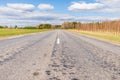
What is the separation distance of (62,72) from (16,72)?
1.43 metres

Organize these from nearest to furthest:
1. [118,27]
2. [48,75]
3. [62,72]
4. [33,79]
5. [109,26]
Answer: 1. [33,79]
2. [48,75]
3. [62,72]
4. [118,27]
5. [109,26]

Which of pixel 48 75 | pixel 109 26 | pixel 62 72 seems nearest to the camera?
pixel 48 75

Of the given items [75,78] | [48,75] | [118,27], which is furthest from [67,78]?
[118,27]

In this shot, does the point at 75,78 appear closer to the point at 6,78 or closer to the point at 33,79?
the point at 33,79

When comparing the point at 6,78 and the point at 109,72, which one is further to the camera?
the point at 109,72

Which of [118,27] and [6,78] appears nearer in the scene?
[6,78]

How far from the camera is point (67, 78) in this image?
5785 mm

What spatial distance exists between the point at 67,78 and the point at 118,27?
61208mm

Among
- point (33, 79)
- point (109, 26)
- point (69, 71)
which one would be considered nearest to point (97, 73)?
point (69, 71)

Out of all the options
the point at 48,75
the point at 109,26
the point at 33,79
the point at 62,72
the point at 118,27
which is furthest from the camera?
the point at 109,26

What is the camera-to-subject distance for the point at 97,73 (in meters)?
6.45

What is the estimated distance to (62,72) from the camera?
6.64m

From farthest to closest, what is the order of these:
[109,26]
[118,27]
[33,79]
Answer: [109,26] < [118,27] < [33,79]

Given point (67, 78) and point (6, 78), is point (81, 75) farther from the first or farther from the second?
point (6, 78)
